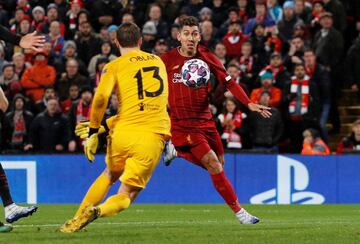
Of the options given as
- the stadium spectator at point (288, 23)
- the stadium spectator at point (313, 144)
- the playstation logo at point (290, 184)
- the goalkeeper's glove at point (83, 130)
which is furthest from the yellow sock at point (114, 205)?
the stadium spectator at point (288, 23)

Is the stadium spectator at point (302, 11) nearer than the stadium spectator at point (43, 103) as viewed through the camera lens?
No

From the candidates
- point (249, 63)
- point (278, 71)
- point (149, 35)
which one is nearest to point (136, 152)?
point (278, 71)

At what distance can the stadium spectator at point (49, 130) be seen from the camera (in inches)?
804

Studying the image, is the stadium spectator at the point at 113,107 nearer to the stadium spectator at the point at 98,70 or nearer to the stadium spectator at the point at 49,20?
the stadium spectator at the point at 98,70

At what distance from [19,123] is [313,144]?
585cm

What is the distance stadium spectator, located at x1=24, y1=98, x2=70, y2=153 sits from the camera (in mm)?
20422

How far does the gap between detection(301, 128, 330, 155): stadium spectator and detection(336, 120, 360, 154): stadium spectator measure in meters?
0.36

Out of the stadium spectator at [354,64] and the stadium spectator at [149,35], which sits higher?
the stadium spectator at [149,35]

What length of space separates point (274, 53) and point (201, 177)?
3119 mm

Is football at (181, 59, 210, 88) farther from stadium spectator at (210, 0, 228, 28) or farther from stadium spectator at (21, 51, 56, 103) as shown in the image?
stadium spectator at (210, 0, 228, 28)

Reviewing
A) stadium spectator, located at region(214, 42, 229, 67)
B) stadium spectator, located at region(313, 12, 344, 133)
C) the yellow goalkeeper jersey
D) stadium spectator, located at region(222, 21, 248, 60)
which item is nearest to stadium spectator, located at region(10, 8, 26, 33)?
stadium spectator, located at region(222, 21, 248, 60)

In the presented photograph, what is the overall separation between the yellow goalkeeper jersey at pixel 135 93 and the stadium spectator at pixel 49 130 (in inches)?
398

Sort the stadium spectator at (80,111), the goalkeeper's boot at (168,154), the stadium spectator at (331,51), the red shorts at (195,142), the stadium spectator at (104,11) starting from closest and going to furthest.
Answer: the goalkeeper's boot at (168,154)
the red shorts at (195,142)
the stadium spectator at (80,111)
the stadium spectator at (331,51)
the stadium spectator at (104,11)

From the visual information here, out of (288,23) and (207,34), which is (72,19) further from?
(288,23)
